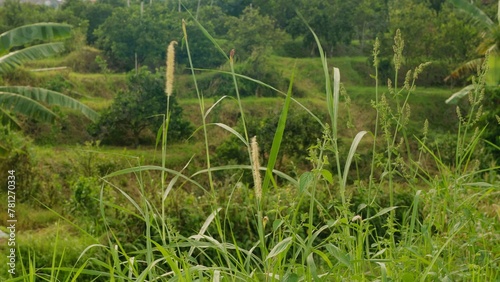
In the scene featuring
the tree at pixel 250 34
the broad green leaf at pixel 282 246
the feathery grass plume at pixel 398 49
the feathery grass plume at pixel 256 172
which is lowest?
the tree at pixel 250 34

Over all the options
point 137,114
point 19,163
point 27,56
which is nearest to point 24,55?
point 27,56

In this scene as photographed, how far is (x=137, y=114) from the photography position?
15914mm

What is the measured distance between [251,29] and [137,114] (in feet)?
24.6

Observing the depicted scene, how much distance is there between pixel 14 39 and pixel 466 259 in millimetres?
7954

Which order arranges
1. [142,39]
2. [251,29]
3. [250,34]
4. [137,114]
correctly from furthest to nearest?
[250,34]
[251,29]
[142,39]
[137,114]

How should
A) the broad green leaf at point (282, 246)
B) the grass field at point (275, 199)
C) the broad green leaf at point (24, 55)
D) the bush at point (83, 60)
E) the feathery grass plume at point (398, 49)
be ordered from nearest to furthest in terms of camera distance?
the broad green leaf at point (282, 246), the grass field at point (275, 199), the feathery grass plume at point (398, 49), the broad green leaf at point (24, 55), the bush at point (83, 60)

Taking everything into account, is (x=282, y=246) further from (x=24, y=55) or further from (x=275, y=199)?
(x=24, y=55)

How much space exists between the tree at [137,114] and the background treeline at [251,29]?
4802 millimetres

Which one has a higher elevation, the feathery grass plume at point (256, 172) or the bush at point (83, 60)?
the feathery grass plume at point (256, 172)

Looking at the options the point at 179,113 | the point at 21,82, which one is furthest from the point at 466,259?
the point at 21,82

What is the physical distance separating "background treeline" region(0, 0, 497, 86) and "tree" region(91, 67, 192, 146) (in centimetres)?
480

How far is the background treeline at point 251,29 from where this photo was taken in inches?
833

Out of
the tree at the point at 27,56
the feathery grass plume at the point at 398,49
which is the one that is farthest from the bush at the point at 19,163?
the feathery grass plume at the point at 398,49

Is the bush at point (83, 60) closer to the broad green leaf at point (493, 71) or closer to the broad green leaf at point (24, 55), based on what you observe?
the broad green leaf at point (24, 55)
